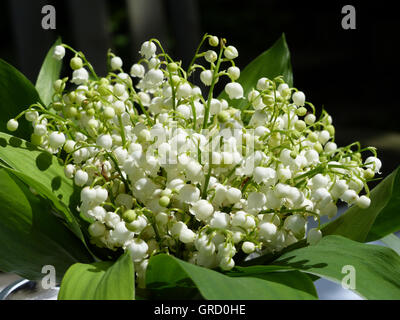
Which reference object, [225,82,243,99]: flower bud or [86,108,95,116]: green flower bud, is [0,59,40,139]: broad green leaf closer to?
[86,108,95,116]: green flower bud

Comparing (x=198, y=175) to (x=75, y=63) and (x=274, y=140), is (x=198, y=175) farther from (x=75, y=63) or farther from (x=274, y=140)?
(x=75, y=63)

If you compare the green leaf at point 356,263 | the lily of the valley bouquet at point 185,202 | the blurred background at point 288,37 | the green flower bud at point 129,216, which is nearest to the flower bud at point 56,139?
the lily of the valley bouquet at point 185,202

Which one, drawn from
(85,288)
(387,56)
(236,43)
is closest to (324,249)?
(85,288)

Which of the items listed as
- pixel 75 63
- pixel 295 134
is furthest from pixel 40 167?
pixel 295 134

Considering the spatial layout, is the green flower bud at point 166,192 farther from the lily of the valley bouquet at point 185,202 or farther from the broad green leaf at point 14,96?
the broad green leaf at point 14,96

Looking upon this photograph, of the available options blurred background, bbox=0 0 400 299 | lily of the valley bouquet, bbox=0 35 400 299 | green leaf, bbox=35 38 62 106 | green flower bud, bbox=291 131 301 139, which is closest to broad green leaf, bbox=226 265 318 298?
lily of the valley bouquet, bbox=0 35 400 299
